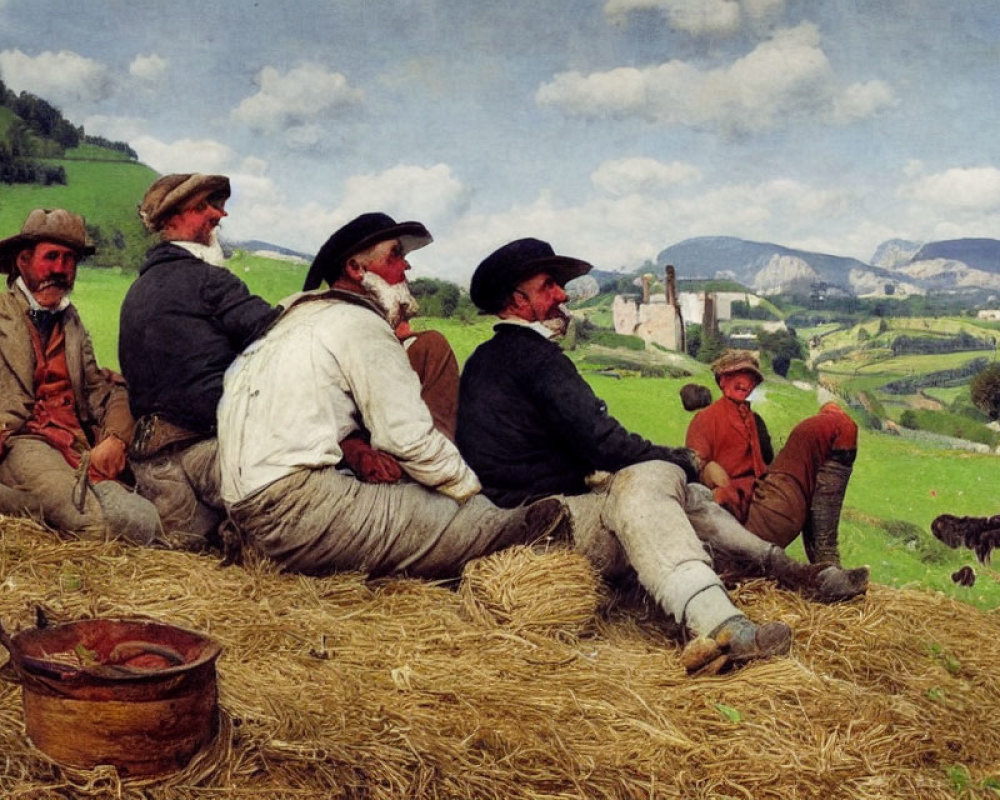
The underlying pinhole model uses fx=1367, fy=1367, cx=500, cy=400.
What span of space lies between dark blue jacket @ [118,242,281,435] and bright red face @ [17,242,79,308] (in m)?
0.43

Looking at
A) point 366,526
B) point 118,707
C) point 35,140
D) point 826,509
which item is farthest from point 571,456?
point 35,140

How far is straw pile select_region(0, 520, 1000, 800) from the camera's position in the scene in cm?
484

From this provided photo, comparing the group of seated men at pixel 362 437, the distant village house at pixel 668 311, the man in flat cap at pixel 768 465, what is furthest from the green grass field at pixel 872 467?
the group of seated men at pixel 362 437

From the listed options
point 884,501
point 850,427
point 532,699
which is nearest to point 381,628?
point 532,699

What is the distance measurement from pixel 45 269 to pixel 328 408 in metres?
2.04

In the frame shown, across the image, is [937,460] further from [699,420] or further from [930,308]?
[699,420]

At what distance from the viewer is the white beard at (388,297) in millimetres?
7098

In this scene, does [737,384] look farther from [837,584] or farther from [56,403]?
[56,403]

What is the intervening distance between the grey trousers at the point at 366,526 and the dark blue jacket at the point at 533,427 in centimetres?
31

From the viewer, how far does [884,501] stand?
913 centimetres

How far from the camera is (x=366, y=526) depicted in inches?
263

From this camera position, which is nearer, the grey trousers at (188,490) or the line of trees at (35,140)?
the grey trousers at (188,490)

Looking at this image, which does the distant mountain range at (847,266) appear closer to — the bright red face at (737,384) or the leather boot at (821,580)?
the bright red face at (737,384)

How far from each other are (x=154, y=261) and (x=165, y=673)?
360 centimetres
